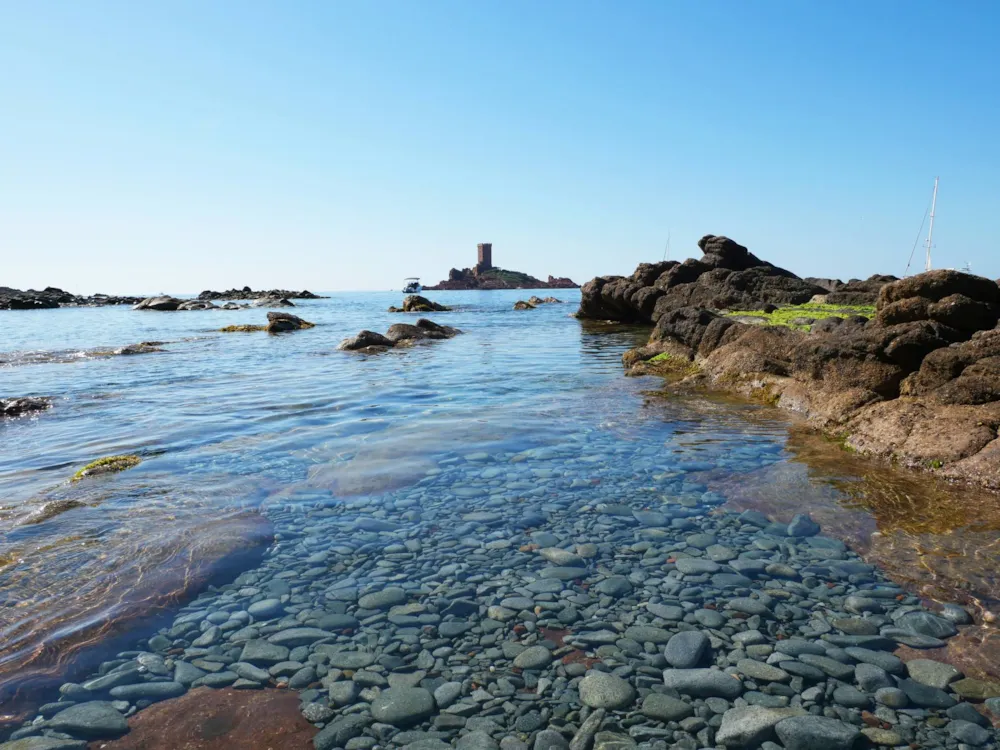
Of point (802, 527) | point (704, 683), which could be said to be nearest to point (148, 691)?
point (704, 683)

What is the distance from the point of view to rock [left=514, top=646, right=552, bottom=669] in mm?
3818

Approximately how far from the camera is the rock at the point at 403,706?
3365 millimetres

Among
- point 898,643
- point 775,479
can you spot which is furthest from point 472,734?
point 775,479

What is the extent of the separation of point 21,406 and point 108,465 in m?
6.42

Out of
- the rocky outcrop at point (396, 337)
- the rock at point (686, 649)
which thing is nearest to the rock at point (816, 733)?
the rock at point (686, 649)

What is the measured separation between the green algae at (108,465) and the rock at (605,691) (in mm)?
6934

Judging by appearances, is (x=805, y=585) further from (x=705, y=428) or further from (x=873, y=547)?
(x=705, y=428)

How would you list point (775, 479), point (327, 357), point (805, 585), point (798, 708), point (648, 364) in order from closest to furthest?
point (798, 708), point (805, 585), point (775, 479), point (648, 364), point (327, 357)

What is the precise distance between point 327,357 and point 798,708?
828 inches

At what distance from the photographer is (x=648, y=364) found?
17000mm

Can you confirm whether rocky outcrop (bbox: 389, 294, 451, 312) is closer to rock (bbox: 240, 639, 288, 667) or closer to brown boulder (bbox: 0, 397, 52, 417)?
brown boulder (bbox: 0, 397, 52, 417)

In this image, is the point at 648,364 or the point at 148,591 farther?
the point at 648,364

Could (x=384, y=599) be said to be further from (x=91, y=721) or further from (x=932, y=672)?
(x=932, y=672)

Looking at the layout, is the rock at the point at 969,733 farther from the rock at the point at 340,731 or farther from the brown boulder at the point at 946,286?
the brown boulder at the point at 946,286
